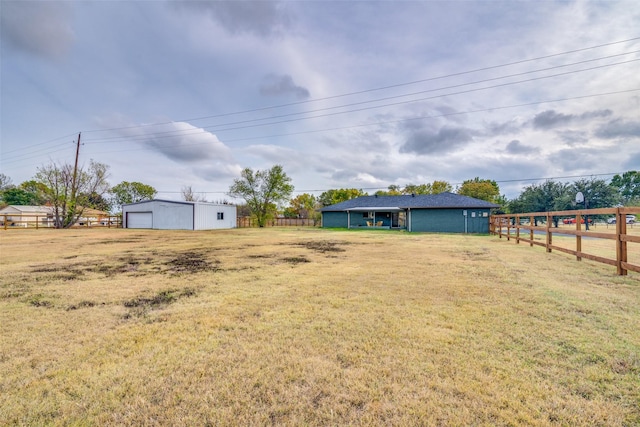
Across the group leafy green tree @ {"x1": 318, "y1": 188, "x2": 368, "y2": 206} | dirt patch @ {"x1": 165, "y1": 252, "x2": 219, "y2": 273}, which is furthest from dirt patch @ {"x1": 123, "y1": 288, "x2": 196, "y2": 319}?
leafy green tree @ {"x1": 318, "y1": 188, "x2": 368, "y2": 206}

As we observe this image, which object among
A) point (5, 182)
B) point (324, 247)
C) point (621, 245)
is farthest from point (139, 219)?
point (5, 182)

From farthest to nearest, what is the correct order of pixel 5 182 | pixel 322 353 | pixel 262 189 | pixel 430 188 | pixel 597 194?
pixel 430 188
pixel 5 182
pixel 262 189
pixel 597 194
pixel 322 353

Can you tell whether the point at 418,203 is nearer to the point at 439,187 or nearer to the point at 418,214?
the point at 418,214

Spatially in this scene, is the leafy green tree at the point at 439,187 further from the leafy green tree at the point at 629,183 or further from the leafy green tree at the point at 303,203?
the leafy green tree at the point at 629,183

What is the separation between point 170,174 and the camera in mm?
37375

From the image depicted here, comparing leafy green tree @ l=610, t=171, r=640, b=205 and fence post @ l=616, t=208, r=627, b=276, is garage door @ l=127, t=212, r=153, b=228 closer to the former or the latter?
fence post @ l=616, t=208, r=627, b=276

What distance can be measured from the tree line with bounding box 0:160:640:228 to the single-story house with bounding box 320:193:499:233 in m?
4.89

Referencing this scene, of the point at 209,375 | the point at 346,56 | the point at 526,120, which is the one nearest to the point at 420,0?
the point at 346,56

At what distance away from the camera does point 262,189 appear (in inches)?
1292

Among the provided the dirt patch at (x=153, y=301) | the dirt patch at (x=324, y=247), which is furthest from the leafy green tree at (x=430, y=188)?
the dirt patch at (x=153, y=301)

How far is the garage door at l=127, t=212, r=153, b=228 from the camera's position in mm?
27453

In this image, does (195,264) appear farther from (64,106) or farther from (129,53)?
(64,106)

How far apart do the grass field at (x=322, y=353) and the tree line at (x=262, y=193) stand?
27828 millimetres

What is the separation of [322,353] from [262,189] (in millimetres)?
31744
